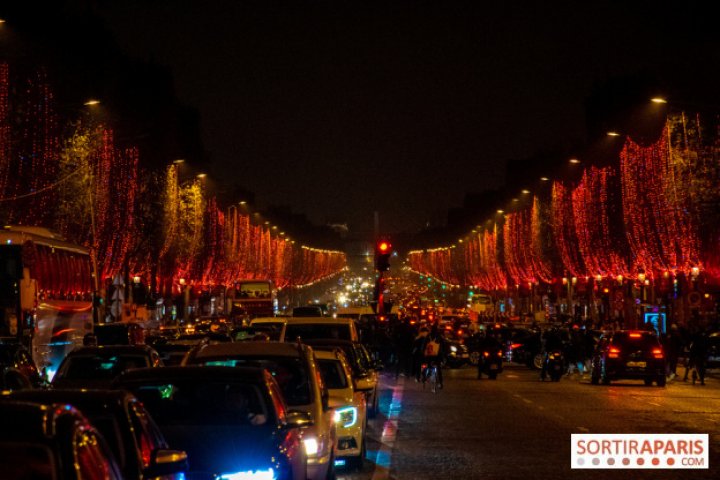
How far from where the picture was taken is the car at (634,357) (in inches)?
1458

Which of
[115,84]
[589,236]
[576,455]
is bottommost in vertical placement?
[576,455]

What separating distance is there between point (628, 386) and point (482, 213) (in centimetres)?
15735

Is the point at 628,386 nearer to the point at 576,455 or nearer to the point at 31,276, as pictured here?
→ the point at 31,276

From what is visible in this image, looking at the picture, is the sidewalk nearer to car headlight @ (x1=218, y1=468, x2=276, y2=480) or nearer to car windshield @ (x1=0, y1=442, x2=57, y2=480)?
car headlight @ (x1=218, y1=468, x2=276, y2=480)

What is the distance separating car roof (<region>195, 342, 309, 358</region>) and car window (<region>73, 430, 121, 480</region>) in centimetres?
763

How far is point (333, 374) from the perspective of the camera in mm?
16734

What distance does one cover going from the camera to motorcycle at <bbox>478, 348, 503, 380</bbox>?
40.5 metres

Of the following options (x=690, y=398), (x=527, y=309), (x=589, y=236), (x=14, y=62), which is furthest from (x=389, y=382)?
(x=527, y=309)

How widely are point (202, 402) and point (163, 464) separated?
3410 millimetres

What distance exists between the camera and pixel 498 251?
12988 centimetres

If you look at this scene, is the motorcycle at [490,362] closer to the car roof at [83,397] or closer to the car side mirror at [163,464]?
the car roof at [83,397]

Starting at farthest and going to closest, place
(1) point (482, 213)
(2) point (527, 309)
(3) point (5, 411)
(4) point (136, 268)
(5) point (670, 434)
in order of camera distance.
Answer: (1) point (482, 213) < (2) point (527, 309) < (4) point (136, 268) < (5) point (670, 434) < (3) point (5, 411)

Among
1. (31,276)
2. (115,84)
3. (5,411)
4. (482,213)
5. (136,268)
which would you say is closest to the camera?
(5,411)

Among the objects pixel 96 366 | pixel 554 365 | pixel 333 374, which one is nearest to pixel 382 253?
pixel 554 365
